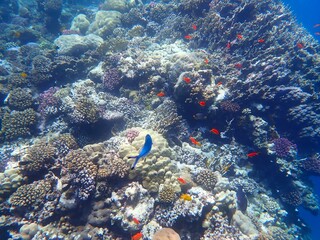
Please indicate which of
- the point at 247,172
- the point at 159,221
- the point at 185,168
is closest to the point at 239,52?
the point at 247,172

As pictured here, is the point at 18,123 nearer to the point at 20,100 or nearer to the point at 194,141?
the point at 20,100

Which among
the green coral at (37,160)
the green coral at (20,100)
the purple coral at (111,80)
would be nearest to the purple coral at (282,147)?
the purple coral at (111,80)

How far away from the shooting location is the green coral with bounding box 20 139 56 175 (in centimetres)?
596

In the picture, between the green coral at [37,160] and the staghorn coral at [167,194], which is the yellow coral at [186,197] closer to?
the staghorn coral at [167,194]

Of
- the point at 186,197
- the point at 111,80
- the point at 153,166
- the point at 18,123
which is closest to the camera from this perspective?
the point at 186,197

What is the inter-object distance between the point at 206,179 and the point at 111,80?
5.35 meters

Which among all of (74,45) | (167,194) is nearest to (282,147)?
(167,194)

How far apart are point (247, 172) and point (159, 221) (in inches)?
184

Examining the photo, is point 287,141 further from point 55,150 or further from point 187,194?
point 55,150

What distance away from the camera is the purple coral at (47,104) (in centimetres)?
806

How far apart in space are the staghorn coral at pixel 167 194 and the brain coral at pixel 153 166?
15 cm

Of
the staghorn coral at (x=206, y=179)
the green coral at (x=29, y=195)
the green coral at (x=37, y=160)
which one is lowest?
the green coral at (x=29, y=195)

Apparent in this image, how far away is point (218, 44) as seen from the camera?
10242 millimetres

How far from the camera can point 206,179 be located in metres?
6.29
